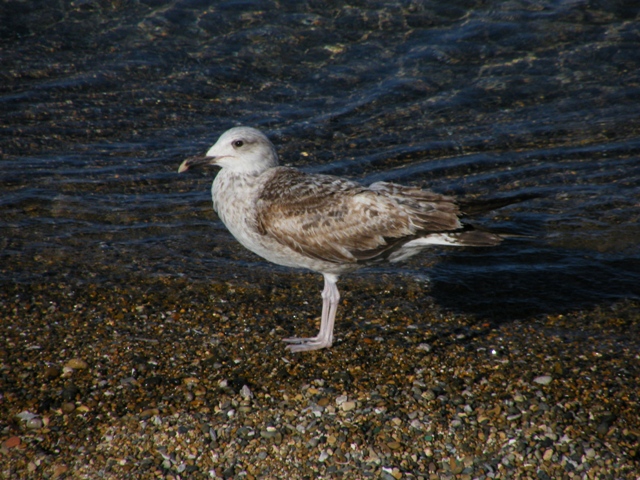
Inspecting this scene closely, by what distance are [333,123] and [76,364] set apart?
6451mm

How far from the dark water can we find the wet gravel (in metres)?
0.58

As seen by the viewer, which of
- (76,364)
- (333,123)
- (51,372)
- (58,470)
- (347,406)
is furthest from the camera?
(333,123)

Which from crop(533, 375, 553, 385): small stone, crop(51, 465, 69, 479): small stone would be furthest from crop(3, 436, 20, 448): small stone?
crop(533, 375, 553, 385): small stone

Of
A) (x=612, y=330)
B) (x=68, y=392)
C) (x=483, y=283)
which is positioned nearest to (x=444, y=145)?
(x=483, y=283)

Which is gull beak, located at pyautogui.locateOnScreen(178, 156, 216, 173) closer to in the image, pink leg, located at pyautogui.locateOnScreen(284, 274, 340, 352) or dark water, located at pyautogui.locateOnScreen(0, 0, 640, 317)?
dark water, located at pyautogui.locateOnScreen(0, 0, 640, 317)

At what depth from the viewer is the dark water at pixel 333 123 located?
7496 millimetres

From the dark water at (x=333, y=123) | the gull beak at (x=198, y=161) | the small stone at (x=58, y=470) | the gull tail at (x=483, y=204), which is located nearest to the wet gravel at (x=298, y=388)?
the small stone at (x=58, y=470)

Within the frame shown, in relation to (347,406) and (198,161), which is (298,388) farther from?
(198,161)

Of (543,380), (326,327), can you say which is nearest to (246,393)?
(326,327)

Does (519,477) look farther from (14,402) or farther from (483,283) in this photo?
(14,402)

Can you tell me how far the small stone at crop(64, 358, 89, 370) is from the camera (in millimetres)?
5486

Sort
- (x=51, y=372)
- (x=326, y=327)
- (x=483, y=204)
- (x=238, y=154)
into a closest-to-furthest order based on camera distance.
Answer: (x=51, y=372) < (x=483, y=204) < (x=326, y=327) < (x=238, y=154)

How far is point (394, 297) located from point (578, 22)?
30.2ft

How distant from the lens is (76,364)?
5.52m
